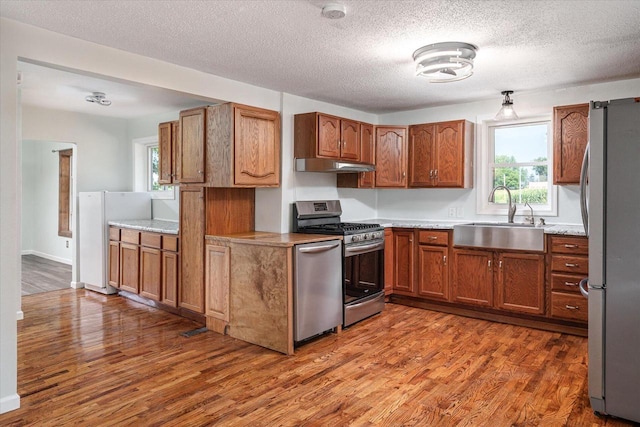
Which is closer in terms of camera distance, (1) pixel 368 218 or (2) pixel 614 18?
(2) pixel 614 18

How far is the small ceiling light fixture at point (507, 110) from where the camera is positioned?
4176 mm

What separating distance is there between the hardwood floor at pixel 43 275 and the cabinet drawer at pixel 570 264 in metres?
5.78

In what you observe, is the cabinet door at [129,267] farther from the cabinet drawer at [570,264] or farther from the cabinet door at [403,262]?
the cabinet drawer at [570,264]

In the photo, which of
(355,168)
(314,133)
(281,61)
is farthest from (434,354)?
(281,61)

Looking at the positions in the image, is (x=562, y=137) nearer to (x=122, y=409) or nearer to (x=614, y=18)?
(x=614, y=18)

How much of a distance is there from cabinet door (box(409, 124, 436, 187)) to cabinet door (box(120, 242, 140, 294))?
10.7 feet

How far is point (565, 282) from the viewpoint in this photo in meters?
3.77

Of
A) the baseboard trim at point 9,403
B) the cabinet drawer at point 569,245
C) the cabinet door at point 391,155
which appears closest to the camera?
the baseboard trim at point 9,403

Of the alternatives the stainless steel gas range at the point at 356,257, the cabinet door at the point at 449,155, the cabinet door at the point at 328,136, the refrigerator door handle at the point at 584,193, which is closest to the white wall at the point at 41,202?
the stainless steel gas range at the point at 356,257

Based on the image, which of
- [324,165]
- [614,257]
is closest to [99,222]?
[324,165]

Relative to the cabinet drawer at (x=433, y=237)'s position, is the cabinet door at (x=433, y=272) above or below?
below

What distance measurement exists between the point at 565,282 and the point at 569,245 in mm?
331

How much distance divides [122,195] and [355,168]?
3102mm

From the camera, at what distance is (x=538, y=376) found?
291cm
